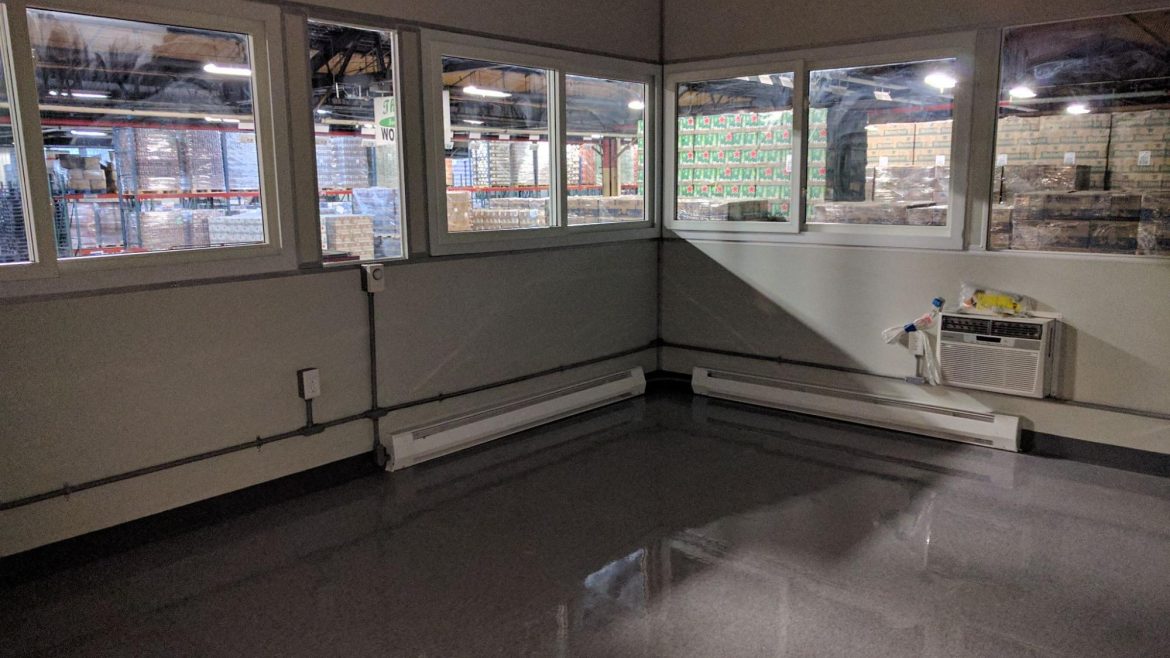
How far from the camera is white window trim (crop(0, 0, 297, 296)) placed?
3.08 m

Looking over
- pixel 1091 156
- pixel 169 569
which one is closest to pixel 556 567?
pixel 169 569

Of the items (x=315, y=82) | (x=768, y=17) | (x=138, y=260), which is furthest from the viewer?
(x=768, y=17)

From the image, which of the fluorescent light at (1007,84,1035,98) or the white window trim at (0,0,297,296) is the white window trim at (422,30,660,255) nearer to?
the white window trim at (0,0,297,296)

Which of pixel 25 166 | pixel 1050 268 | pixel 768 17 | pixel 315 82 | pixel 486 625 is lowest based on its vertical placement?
pixel 486 625

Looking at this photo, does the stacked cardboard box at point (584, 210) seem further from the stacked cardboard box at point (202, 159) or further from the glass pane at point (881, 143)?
the stacked cardboard box at point (202, 159)

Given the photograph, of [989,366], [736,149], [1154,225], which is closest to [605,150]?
[736,149]

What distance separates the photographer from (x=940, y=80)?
186 inches

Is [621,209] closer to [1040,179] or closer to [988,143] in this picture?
[988,143]

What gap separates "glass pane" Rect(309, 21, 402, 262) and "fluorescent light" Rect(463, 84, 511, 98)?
58 centimetres

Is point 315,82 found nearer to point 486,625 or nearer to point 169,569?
point 169,569

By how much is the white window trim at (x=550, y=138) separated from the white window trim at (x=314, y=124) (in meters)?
0.16

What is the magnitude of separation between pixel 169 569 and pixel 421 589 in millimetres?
1046

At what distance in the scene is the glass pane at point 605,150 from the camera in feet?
17.9

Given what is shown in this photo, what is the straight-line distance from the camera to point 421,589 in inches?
122
